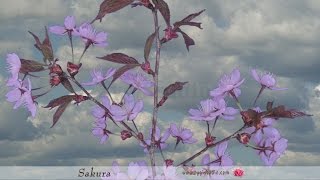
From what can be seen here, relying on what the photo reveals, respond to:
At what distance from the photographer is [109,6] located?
3.72 metres

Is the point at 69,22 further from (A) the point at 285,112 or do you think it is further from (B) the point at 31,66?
(A) the point at 285,112

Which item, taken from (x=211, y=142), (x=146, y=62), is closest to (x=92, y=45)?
(x=146, y=62)

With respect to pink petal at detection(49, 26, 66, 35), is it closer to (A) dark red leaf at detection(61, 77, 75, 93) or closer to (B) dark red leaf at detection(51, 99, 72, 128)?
(A) dark red leaf at detection(61, 77, 75, 93)

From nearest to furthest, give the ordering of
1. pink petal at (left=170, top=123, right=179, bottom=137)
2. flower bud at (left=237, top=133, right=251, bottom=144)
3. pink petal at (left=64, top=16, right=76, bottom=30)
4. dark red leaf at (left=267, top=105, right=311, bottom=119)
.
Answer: dark red leaf at (left=267, top=105, right=311, bottom=119), flower bud at (left=237, top=133, right=251, bottom=144), pink petal at (left=64, top=16, right=76, bottom=30), pink petal at (left=170, top=123, right=179, bottom=137)

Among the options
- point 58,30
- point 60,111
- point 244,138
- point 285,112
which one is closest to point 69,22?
point 58,30

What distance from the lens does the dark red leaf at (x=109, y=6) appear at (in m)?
3.71

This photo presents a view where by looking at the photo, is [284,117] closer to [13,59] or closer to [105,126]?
[105,126]

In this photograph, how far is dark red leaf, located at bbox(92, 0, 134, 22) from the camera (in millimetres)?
3715

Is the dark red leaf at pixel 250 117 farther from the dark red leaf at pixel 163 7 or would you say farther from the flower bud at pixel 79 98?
the flower bud at pixel 79 98

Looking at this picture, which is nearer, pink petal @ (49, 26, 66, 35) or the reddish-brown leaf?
the reddish-brown leaf

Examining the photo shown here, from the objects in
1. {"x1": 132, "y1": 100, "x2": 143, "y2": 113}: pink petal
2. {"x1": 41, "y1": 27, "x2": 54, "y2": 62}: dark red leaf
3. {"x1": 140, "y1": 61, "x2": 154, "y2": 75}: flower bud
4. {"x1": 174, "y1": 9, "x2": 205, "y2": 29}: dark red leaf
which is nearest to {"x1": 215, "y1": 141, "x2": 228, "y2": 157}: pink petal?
{"x1": 132, "y1": 100, "x2": 143, "y2": 113}: pink petal

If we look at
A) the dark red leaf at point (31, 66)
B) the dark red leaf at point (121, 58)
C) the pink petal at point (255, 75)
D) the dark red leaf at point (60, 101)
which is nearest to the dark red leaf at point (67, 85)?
the dark red leaf at point (60, 101)

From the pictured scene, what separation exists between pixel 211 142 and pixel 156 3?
106 cm

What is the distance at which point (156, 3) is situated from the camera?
3873 millimetres
